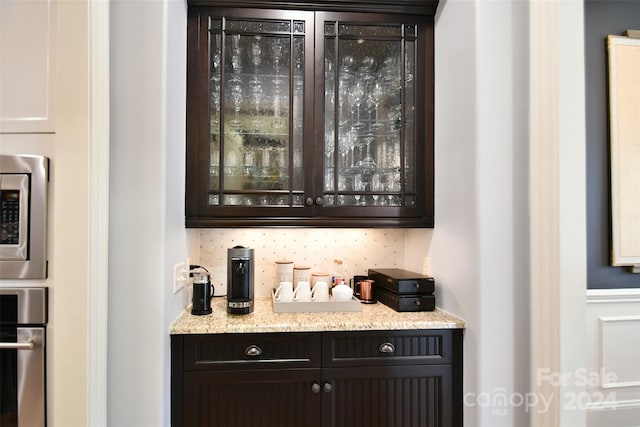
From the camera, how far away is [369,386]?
1.50 metres

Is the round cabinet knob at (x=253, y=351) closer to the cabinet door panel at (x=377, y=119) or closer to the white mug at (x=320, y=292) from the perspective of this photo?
the white mug at (x=320, y=292)

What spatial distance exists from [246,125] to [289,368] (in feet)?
3.99

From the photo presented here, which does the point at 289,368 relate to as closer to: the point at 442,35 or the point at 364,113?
the point at 364,113

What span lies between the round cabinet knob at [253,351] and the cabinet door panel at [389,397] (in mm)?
316

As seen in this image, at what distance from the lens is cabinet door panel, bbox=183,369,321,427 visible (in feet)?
4.71

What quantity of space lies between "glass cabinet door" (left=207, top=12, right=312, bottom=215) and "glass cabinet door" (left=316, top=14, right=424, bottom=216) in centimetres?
23

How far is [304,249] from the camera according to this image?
6.76 ft

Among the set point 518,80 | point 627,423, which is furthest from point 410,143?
point 627,423

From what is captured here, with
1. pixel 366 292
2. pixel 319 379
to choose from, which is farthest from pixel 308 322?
pixel 366 292

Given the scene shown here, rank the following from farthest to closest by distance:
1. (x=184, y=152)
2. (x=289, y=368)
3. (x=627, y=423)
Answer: (x=627, y=423) → (x=184, y=152) → (x=289, y=368)

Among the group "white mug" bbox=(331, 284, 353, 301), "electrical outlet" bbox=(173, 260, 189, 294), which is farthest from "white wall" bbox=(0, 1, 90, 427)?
"white mug" bbox=(331, 284, 353, 301)

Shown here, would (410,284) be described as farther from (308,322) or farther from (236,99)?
(236,99)

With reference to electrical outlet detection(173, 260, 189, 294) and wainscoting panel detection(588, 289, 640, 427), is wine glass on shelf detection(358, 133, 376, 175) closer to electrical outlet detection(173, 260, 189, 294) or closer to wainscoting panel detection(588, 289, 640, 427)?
electrical outlet detection(173, 260, 189, 294)

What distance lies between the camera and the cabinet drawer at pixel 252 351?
1438 millimetres
